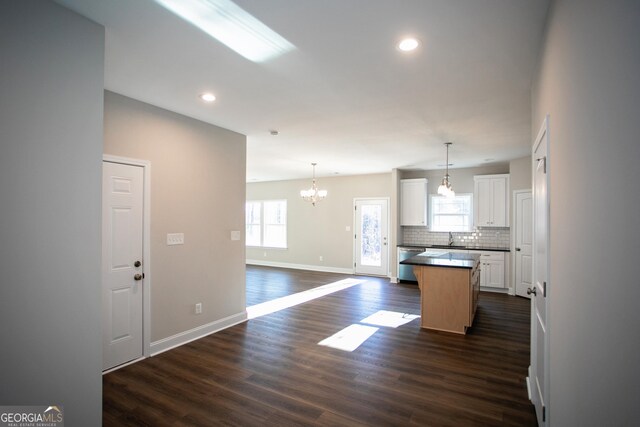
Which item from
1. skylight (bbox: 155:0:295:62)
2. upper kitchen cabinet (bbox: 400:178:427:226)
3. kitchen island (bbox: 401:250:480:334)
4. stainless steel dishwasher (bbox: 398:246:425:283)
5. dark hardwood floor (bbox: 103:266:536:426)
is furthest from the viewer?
upper kitchen cabinet (bbox: 400:178:427:226)

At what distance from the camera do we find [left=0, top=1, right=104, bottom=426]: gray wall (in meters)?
1.64

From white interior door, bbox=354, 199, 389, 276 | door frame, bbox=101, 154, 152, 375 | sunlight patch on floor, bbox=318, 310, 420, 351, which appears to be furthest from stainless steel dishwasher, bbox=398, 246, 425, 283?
door frame, bbox=101, 154, 152, 375

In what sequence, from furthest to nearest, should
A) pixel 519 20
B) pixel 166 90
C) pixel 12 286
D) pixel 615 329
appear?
pixel 166 90 < pixel 519 20 < pixel 12 286 < pixel 615 329

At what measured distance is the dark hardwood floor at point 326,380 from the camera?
2.45m

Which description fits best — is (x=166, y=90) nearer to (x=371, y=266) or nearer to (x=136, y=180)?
(x=136, y=180)

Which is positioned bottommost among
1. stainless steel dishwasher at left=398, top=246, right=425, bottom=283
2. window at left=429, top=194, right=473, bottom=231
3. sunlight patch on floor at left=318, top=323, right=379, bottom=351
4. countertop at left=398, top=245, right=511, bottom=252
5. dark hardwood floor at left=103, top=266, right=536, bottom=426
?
sunlight patch on floor at left=318, top=323, right=379, bottom=351

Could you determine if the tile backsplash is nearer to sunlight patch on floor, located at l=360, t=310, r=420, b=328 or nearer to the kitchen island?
the kitchen island

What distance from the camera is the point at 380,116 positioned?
3811mm

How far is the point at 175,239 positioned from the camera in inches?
149

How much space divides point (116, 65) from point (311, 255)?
7475 mm

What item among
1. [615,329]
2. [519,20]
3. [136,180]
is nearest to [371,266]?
[136,180]

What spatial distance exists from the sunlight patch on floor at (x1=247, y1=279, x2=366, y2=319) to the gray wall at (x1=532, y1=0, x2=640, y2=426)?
4.23 meters

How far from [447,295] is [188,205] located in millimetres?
3579

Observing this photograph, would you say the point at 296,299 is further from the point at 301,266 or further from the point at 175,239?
the point at 301,266
